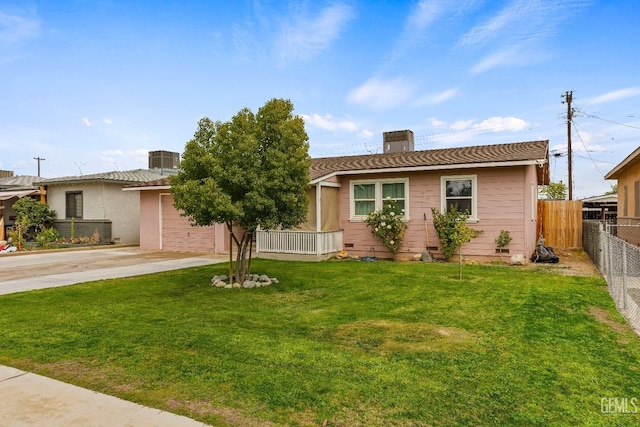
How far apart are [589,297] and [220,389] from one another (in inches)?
272

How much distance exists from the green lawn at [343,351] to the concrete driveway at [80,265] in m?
1.89

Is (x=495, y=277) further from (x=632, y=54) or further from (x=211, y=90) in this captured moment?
(x=211, y=90)

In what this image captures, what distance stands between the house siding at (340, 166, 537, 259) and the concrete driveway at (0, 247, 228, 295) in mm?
6158

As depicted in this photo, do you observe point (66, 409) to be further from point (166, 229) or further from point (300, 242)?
point (166, 229)

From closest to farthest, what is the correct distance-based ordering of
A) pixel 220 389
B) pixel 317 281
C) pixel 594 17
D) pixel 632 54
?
pixel 220 389 → pixel 317 281 → pixel 594 17 → pixel 632 54

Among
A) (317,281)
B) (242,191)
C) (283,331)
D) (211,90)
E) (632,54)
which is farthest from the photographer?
(211,90)

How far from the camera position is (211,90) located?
16438 millimetres

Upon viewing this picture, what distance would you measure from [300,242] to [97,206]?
11.1m

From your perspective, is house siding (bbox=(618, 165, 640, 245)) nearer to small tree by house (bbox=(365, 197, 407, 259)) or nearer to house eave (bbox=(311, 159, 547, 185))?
house eave (bbox=(311, 159, 547, 185))

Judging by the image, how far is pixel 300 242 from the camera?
45.0 ft

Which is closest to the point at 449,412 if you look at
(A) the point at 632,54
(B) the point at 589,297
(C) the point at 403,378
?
(C) the point at 403,378

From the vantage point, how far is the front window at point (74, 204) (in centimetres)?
1991

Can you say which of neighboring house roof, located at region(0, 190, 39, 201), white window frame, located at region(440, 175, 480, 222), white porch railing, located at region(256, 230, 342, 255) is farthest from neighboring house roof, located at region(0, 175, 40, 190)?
white window frame, located at region(440, 175, 480, 222)

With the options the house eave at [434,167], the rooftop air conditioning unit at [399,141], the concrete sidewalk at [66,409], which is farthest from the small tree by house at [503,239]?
the concrete sidewalk at [66,409]
